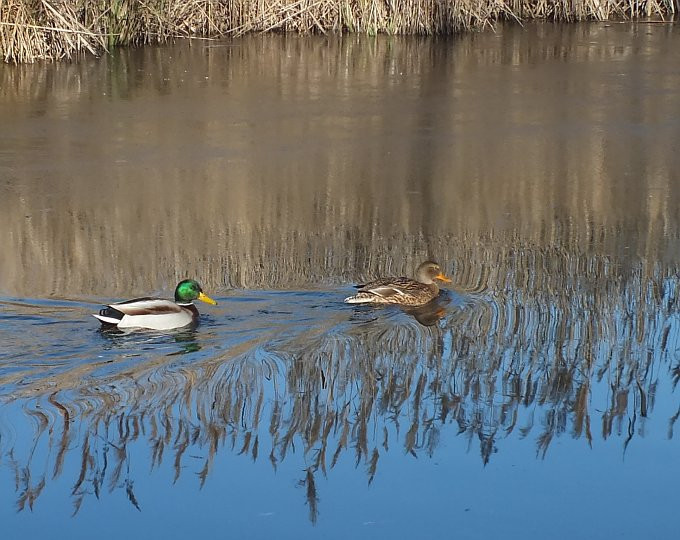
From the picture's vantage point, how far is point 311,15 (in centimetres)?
1811

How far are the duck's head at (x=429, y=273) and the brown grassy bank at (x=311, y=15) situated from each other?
9716 millimetres

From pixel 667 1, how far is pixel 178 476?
16403mm

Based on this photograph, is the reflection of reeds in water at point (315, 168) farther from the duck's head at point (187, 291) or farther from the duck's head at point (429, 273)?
the duck's head at point (187, 291)

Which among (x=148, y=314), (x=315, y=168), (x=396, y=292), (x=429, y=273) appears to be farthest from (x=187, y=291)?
(x=315, y=168)

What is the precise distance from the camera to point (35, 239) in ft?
28.2

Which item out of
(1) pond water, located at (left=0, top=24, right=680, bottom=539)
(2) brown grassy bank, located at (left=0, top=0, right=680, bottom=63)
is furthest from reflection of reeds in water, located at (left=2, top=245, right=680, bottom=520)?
(2) brown grassy bank, located at (left=0, top=0, right=680, bottom=63)

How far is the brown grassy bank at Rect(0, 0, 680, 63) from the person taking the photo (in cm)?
1694

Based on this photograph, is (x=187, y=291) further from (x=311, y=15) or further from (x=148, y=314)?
(x=311, y=15)

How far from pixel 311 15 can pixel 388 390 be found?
13051mm

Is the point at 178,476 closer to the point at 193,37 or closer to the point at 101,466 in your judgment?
the point at 101,466

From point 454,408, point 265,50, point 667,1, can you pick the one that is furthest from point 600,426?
point 667,1

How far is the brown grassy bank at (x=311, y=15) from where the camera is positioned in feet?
55.6

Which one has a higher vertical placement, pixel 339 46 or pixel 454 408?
pixel 339 46

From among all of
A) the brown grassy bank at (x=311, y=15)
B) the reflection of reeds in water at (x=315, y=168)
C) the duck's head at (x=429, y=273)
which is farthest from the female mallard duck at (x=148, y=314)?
the brown grassy bank at (x=311, y=15)
